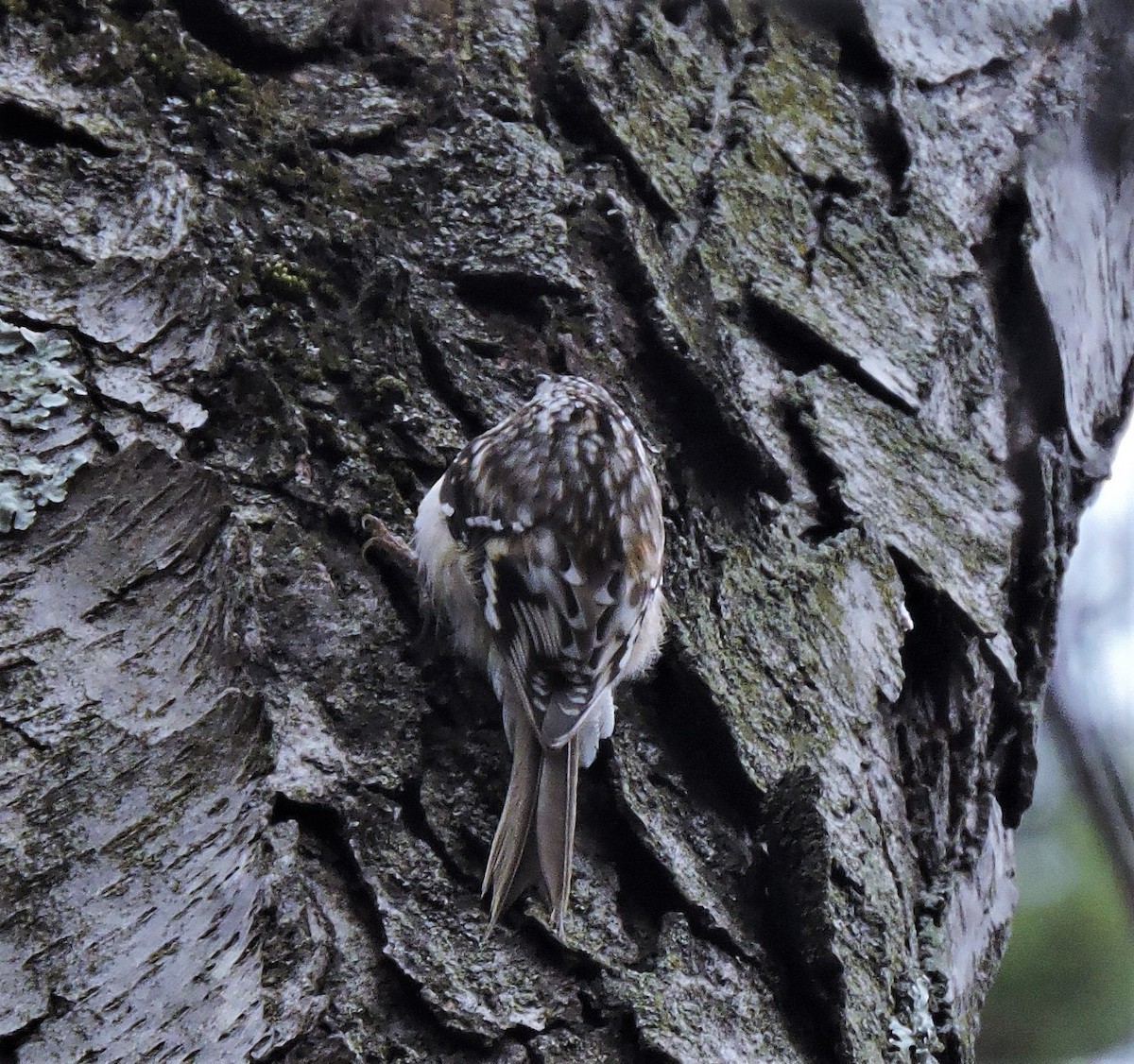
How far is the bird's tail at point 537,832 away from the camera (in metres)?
1.21

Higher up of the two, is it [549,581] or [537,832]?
[549,581]

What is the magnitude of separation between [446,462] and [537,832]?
0.48 metres

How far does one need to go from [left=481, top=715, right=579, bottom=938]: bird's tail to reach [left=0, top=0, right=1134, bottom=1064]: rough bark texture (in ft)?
0.09

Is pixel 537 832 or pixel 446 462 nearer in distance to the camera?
pixel 537 832

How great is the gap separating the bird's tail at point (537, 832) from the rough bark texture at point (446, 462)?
0.03m

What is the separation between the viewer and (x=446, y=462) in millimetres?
1493

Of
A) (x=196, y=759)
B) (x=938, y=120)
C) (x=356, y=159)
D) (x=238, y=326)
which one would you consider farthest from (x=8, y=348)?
(x=938, y=120)

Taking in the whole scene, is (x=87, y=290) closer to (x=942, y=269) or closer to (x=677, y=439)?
(x=677, y=439)

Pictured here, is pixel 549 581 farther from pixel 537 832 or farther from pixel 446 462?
pixel 537 832

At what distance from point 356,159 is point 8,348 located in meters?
0.59

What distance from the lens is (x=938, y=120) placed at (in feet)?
6.98

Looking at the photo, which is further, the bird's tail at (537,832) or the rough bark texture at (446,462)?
the bird's tail at (537,832)

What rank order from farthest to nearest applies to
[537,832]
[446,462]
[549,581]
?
[549,581], [446,462], [537,832]

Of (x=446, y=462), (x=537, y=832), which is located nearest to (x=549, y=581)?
(x=446, y=462)
